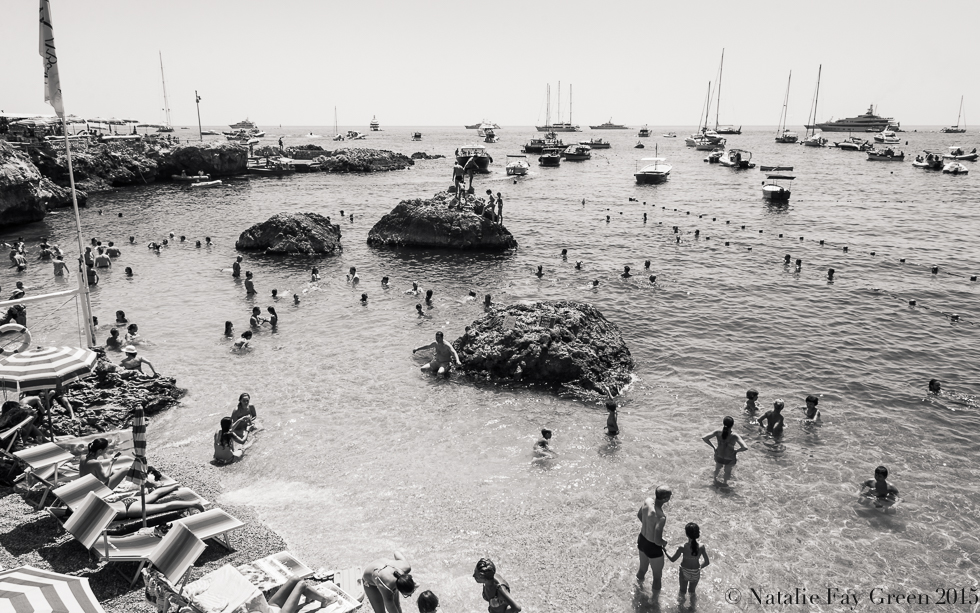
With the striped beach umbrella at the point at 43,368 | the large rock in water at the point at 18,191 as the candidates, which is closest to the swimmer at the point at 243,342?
the striped beach umbrella at the point at 43,368

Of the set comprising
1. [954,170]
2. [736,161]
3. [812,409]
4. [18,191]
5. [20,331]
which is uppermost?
[736,161]

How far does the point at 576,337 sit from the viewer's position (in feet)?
58.0

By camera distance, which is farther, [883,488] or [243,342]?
[243,342]

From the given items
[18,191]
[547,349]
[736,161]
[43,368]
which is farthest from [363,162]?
[43,368]

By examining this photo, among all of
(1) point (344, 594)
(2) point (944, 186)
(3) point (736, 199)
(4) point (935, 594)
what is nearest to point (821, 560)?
(4) point (935, 594)

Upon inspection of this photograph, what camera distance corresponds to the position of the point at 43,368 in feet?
38.0

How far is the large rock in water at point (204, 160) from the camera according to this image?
73500mm

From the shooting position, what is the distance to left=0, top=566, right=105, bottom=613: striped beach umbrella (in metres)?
6.54

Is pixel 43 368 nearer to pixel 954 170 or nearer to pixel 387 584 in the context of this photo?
pixel 387 584

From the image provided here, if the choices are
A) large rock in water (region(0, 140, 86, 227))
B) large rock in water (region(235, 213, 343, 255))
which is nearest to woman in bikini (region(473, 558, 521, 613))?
large rock in water (region(235, 213, 343, 255))

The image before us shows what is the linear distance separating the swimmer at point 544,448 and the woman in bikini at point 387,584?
5893mm

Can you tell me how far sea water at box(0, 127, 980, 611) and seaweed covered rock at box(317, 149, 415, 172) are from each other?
184ft

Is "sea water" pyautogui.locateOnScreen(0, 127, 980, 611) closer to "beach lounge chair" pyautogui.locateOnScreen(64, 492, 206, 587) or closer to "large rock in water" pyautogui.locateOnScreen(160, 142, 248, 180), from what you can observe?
"beach lounge chair" pyautogui.locateOnScreen(64, 492, 206, 587)

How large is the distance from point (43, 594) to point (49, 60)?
14.8 meters
